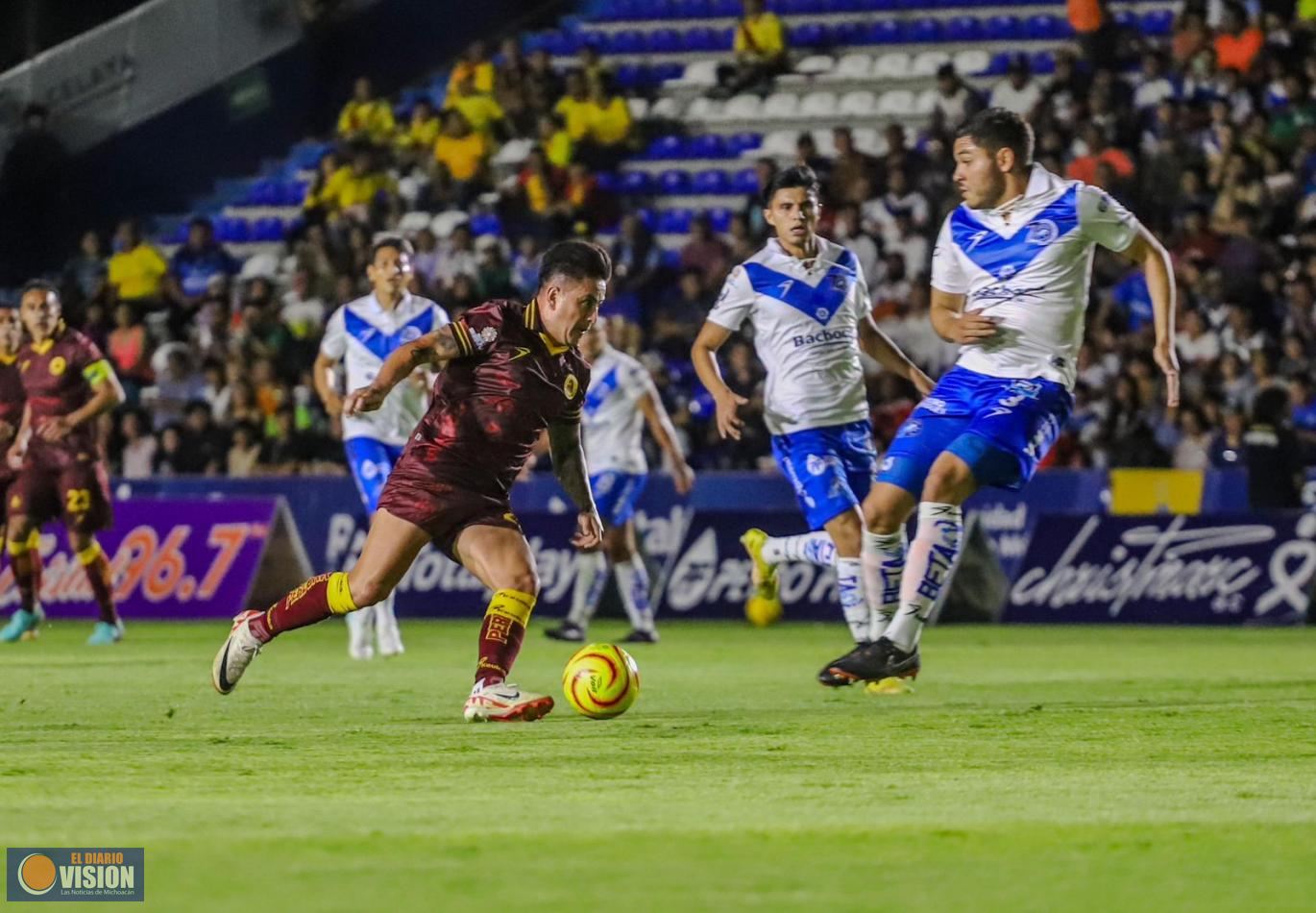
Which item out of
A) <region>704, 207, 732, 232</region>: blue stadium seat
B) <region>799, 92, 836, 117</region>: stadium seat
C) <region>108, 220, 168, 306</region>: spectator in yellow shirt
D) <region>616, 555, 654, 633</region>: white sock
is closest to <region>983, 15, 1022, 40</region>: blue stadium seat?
<region>799, 92, 836, 117</region>: stadium seat

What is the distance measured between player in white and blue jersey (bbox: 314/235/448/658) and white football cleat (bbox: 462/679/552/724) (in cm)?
482

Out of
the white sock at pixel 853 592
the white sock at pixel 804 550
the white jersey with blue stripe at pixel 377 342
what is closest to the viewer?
the white sock at pixel 853 592

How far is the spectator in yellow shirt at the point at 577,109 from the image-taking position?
2664cm

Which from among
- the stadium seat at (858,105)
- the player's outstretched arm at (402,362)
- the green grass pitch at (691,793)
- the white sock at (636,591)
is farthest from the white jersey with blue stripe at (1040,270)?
the stadium seat at (858,105)

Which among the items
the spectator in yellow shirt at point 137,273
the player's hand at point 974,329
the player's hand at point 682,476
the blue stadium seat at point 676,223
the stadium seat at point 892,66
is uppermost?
the stadium seat at point 892,66

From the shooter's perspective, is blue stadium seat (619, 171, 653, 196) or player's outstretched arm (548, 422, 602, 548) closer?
player's outstretched arm (548, 422, 602, 548)

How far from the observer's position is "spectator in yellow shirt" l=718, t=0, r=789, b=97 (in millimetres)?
27766

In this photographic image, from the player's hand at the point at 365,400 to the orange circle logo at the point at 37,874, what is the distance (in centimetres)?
332

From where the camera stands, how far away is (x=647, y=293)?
23547mm

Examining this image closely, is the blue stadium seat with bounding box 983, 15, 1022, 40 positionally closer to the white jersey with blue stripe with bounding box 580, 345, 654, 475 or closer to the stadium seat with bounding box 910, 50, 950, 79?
the stadium seat with bounding box 910, 50, 950, 79

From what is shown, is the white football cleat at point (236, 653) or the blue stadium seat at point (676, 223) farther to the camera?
the blue stadium seat at point (676, 223)

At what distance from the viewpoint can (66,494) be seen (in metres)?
16.3

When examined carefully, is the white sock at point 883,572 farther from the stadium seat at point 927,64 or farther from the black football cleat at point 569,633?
the stadium seat at point 927,64

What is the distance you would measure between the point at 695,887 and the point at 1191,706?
226 inches
